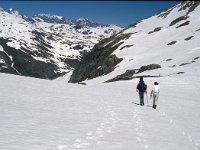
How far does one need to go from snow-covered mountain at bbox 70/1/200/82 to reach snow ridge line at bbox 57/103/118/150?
124 feet

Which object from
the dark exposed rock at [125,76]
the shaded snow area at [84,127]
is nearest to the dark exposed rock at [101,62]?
the dark exposed rock at [125,76]

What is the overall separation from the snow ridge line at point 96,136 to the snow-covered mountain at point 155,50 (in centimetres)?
3767

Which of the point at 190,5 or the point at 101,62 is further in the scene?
the point at 190,5

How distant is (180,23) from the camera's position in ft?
365

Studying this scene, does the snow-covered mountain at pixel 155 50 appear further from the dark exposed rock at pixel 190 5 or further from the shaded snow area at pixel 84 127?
the shaded snow area at pixel 84 127

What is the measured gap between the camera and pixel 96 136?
15.3 meters

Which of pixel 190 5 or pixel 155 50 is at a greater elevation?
Result: pixel 190 5

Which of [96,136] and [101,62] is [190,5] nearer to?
[101,62]

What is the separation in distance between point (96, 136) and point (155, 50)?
80580mm

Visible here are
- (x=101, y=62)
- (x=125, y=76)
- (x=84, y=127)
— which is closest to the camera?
(x=84, y=127)

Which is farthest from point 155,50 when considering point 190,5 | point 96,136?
point 96,136

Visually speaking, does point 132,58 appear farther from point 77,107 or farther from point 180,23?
point 77,107

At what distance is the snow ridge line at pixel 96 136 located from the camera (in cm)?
1317

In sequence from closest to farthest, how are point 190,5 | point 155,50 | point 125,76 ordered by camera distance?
point 125,76, point 155,50, point 190,5
